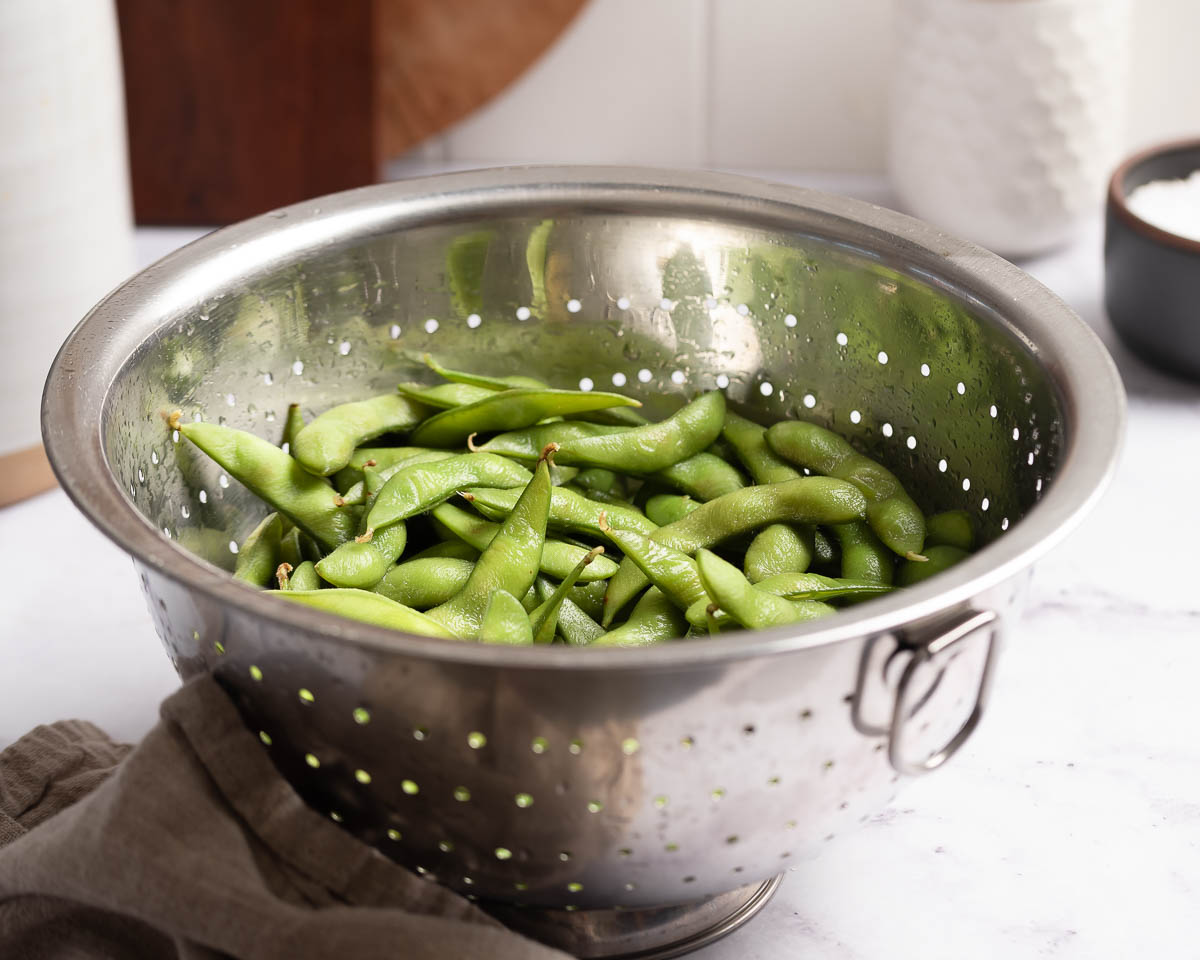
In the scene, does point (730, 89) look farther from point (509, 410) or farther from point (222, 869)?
point (222, 869)

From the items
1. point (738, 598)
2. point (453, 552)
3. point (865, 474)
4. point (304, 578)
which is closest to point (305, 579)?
point (304, 578)

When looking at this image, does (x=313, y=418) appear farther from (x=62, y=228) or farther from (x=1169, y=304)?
(x=1169, y=304)

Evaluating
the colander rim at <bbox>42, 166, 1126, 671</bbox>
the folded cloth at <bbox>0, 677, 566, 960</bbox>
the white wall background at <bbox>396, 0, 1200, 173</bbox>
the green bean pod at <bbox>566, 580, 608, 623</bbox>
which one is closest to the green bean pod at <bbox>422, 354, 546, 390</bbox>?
the colander rim at <bbox>42, 166, 1126, 671</bbox>

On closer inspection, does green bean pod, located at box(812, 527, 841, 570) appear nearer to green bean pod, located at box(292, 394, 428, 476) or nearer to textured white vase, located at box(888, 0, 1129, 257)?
green bean pod, located at box(292, 394, 428, 476)

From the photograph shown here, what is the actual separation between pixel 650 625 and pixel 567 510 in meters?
0.15

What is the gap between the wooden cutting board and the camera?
1821mm

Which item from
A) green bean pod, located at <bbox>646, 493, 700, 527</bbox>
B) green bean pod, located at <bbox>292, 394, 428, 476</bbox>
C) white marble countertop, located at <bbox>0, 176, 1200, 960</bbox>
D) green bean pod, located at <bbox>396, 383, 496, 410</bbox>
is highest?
green bean pod, located at <bbox>396, 383, 496, 410</bbox>

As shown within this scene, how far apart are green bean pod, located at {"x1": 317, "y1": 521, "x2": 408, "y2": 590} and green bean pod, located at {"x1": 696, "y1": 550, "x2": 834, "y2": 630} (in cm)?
28

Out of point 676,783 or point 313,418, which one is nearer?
point 676,783

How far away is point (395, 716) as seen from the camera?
2.46 feet

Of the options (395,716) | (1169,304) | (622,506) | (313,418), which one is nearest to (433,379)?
(313,418)

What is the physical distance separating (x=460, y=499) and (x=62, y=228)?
542 millimetres

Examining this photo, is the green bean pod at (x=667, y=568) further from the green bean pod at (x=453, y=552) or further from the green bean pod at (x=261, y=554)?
the green bean pod at (x=261, y=554)

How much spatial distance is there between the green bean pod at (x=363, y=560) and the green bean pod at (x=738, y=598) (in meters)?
0.28
